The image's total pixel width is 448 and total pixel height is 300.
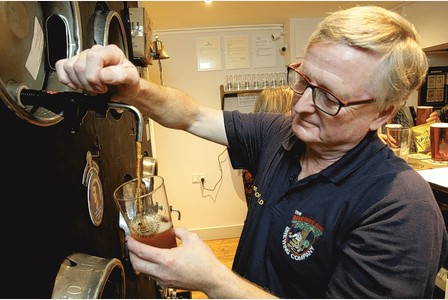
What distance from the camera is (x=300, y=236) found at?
36.5 inches

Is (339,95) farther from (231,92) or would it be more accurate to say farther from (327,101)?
(231,92)

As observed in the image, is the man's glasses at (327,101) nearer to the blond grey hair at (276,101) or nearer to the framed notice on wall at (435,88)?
the blond grey hair at (276,101)

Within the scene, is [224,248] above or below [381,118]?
below

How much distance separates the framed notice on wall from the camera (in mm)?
3275

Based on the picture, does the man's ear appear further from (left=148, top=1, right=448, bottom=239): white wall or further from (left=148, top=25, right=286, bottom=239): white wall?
(left=148, top=25, right=286, bottom=239): white wall

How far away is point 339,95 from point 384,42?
0.56ft

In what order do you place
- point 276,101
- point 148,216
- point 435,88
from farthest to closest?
point 435,88
point 276,101
point 148,216

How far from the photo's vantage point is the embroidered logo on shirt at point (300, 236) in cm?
90

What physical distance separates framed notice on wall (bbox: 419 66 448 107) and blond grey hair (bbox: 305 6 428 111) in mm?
2838

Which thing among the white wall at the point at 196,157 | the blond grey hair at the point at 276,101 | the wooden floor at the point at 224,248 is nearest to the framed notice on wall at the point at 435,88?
the white wall at the point at 196,157

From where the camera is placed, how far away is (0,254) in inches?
17.6

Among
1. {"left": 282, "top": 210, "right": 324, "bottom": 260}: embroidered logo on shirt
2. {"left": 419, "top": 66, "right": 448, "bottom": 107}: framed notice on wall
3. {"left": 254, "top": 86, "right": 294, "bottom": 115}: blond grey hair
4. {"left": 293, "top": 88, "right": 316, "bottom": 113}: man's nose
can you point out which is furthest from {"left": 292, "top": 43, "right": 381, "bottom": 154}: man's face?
{"left": 419, "top": 66, "right": 448, "bottom": 107}: framed notice on wall

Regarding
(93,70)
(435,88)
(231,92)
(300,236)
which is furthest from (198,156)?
(93,70)

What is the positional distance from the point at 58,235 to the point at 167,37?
10.5 ft
